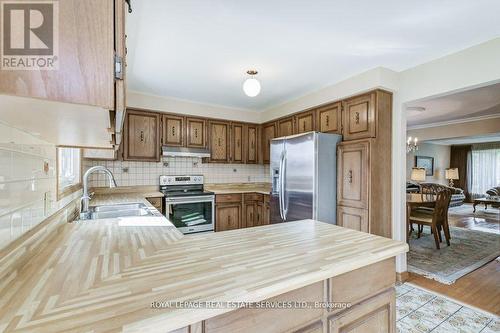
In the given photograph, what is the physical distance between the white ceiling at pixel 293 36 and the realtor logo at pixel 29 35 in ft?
4.61

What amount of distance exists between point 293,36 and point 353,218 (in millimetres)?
1984

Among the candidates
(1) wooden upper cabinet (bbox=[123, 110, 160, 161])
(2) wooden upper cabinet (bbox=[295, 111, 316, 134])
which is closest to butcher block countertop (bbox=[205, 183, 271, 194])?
(1) wooden upper cabinet (bbox=[123, 110, 160, 161])

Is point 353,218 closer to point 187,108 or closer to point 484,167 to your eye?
point 187,108

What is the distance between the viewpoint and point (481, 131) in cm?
496

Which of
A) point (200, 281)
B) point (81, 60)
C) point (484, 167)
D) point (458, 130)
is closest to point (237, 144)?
point (200, 281)

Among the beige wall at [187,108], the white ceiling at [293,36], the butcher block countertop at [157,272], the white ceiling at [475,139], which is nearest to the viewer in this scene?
the butcher block countertop at [157,272]

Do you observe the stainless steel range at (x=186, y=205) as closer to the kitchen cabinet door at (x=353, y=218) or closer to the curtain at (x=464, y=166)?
the kitchen cabinet door at (x=353, y=218)

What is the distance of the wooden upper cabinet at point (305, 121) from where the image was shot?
3.39 m

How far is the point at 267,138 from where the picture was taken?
14.2 ft

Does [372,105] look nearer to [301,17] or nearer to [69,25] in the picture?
[301,17]

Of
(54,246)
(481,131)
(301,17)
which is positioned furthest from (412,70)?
(481,131)

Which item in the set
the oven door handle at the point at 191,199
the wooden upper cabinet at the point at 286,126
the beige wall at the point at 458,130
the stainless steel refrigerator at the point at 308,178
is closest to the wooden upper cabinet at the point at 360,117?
the stainless steel refrigerator at the point at 308,178

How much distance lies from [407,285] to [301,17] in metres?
2.78

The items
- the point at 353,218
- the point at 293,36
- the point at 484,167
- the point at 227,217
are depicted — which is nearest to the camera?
the point at 293,36
